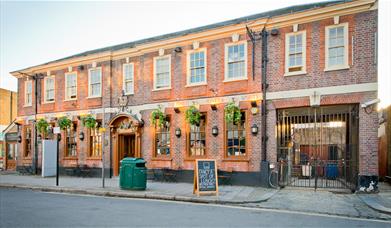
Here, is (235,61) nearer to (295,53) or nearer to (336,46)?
(295,53)

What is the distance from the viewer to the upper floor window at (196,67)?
661 inches

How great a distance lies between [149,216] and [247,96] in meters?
8.02

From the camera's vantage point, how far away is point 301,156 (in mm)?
18984

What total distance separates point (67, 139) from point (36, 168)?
125 inches

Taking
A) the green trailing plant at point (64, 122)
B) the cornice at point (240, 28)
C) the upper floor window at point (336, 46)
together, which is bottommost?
the green trailing plant at point (64, 122)

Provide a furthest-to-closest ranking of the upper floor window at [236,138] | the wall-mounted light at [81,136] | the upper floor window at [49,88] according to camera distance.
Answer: the upper floor window at [49,88]
the wall-mounted light at [81,136]
the upper floor window at [236,138]

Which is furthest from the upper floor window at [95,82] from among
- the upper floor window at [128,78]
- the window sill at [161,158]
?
the window sill at [161,158]

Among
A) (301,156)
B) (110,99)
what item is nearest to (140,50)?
(110,99)

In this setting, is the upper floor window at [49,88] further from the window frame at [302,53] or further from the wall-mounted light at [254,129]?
the window frame at [302,53]

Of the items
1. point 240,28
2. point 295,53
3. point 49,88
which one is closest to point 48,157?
point 49,88

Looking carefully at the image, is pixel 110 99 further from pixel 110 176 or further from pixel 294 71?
pixel 294 71

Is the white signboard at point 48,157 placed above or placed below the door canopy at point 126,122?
below

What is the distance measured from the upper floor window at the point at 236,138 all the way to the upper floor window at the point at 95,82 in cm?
853

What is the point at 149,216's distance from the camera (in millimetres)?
8969
